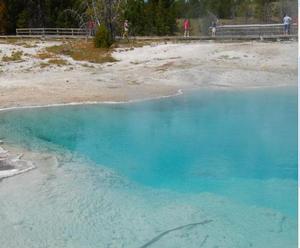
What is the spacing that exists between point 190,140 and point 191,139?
7 cm

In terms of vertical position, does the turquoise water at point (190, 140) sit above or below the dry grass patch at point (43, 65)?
below

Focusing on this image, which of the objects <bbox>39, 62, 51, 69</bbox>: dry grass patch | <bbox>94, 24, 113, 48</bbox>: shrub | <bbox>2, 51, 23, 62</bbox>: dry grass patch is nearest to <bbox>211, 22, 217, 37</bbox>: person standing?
<bbox>94, 24, 113, 48</bbox>: shrub

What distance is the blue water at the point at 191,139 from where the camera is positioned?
699cm

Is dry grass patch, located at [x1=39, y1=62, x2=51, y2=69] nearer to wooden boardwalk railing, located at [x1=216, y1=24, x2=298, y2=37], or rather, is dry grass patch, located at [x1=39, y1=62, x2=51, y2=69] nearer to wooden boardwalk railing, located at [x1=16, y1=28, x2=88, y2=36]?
wooden boardwalk railing, located at [x1=216, y1=24, x2=298, y2=37]

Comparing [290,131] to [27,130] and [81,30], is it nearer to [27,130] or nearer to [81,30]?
[27,130]

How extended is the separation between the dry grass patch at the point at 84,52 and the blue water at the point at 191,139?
28.0ft

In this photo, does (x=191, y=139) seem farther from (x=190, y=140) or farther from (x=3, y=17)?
(x=3, y=17)

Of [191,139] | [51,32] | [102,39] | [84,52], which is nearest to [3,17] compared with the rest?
[51,32]

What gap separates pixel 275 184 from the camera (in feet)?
22.6

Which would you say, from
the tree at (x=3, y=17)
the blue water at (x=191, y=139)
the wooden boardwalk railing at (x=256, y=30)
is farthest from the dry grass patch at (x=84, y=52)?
the tree at (x=3, y=17)

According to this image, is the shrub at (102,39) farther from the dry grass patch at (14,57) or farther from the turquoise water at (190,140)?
the turquoise water at (190,140)

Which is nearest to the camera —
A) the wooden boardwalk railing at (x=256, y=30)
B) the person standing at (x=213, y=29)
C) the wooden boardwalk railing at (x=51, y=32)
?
the wooden boardwalk railing at (x=256, y=30)

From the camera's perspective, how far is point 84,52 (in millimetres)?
23109

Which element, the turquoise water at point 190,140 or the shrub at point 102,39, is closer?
the turquoise water at point 190,140
